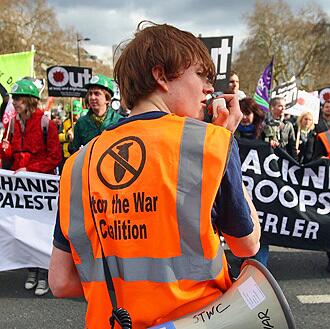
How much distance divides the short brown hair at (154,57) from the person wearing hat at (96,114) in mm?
3091

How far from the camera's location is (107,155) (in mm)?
1094

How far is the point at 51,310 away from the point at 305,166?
253 cm

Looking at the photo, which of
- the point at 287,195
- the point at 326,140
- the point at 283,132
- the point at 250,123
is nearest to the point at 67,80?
the point at 283,132

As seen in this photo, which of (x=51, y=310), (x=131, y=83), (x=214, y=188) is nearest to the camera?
(x=214, y=188)

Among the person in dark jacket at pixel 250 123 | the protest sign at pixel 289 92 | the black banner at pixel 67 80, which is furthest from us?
the protest sign at pixel 289 92

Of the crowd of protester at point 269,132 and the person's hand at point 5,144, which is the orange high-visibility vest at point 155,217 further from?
the person's hand at point 5,144

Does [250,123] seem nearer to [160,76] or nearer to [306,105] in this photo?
[160,76]

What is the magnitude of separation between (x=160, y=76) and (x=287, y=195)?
324cm

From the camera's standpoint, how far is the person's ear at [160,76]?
3.66ft

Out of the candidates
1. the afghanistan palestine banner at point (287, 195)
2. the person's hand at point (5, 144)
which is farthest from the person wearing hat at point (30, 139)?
the afghanistan palestine banner at point (287, 195)

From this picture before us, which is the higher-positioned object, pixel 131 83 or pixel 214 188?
pixel 131 83

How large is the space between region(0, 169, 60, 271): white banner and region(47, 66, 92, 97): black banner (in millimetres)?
5753

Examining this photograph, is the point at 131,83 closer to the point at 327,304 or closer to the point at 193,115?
the point at 193,115

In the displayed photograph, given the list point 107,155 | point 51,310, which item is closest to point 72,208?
point 107,155
